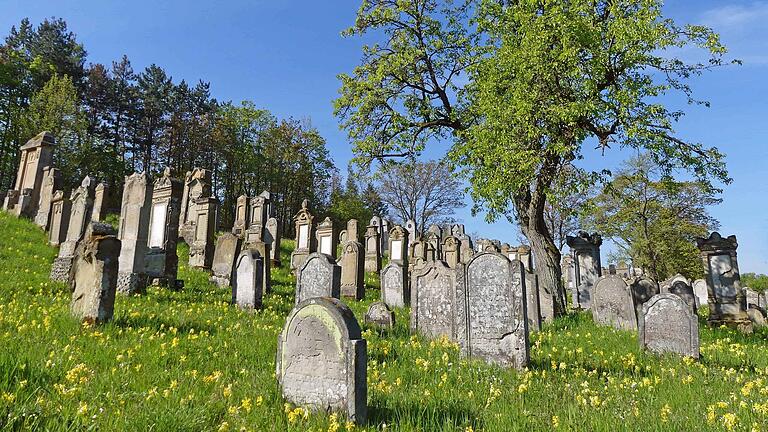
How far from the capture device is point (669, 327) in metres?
7.71

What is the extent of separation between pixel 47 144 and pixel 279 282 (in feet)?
51.7

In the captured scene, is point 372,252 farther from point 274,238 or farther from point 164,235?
point 164,235

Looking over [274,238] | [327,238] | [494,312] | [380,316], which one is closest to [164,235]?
[380,316]

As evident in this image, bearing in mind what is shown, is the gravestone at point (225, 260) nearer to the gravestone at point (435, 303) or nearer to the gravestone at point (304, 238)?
the gravestone at point (435, 303)

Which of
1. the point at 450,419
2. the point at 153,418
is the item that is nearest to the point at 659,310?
the point at 450,419

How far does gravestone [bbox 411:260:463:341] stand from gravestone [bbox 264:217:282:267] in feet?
41.8

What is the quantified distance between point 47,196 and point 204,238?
8.46m

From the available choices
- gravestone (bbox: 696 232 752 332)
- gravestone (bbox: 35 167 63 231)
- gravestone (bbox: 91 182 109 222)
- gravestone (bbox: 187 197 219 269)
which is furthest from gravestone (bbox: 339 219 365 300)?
gravestone (bbox: 35 167 63 231)

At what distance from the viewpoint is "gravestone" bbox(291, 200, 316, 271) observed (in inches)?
844

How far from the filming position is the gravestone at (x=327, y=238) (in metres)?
21.8

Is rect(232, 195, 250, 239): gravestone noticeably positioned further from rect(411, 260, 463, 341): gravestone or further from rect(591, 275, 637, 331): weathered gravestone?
rect(591, 275, 637, 331): weathered gravestone

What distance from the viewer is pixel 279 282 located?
53.1ft

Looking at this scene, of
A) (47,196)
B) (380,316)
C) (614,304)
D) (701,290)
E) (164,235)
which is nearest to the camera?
(380,316)

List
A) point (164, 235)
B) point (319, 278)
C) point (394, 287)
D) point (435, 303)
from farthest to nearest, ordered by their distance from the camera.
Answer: point (394, 287), point (164, 235), point (319, 278), point (435, 303)
